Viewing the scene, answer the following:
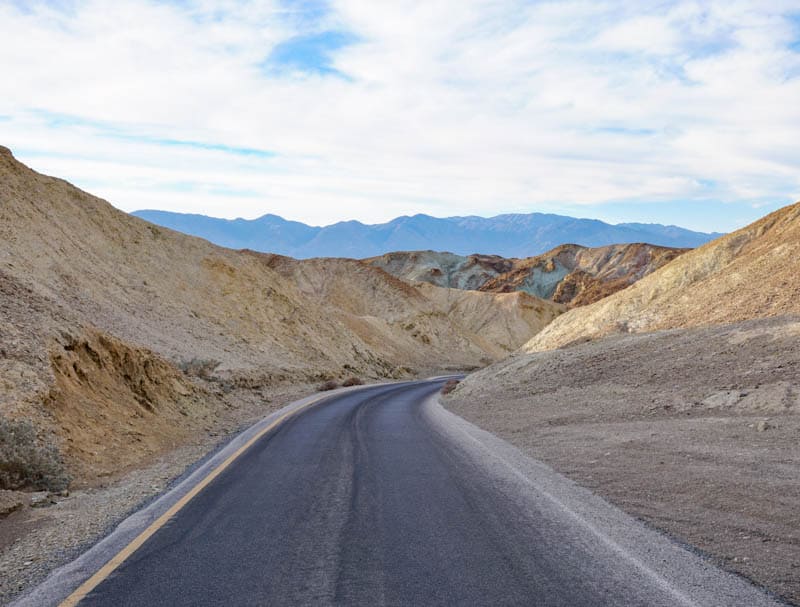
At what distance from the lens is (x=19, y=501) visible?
24.8ft

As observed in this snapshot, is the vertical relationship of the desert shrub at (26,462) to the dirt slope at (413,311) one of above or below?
below

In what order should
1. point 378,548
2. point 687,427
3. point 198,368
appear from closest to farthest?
point 378,548 < point 687,427 < point 198,368

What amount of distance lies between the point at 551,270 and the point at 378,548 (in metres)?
141

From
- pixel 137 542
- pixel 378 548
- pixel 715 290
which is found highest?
pixel 715 290

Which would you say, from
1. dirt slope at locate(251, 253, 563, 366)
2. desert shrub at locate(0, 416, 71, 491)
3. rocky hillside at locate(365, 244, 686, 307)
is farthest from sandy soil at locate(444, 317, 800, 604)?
rocky hillside at locate(365, 244, 686, 307)

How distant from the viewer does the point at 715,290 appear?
92.4ft

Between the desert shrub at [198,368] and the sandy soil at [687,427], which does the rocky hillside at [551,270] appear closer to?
the desert shrub at [198,368]

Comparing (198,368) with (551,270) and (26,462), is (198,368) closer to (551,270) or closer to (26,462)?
(26,462)

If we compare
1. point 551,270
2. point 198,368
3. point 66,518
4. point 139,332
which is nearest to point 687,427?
point 66,518

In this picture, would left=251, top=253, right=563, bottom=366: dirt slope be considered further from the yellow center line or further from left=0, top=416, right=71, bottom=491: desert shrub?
left=0, top=416, right=71, bottom=491: desert shrub

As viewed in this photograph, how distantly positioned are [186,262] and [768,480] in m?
42.3

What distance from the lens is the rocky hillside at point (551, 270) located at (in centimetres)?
11844

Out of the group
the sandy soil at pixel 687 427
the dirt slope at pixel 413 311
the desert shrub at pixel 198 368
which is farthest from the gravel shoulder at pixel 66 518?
the dirt slope at pixel 413 311

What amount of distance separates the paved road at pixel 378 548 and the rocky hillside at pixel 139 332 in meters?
3.97
